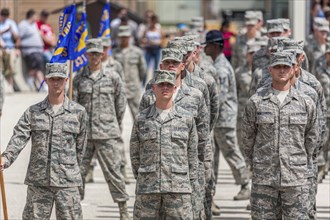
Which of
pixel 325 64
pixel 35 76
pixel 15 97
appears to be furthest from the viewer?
pixel 35 76

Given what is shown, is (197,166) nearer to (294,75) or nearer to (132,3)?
(294,75)

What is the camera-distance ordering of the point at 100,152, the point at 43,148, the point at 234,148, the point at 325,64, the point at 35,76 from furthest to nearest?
1. the point at 35,76
2. the point at 325,64
3. the point at 234,148
4. the point at 100,152
5. the point at 43,148

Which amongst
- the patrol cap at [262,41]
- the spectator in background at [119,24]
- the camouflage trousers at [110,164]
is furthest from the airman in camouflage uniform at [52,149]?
the spectator in background at [119,24]

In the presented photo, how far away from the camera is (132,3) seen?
5628 centimetres

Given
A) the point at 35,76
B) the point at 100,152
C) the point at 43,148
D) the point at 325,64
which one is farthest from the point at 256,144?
the point at 35,76

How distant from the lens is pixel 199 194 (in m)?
13.6

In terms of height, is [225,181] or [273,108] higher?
[273,108]

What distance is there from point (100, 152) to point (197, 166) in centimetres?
348

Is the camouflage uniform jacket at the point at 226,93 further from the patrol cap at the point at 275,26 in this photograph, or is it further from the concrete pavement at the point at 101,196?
the concrete pavement at the point at 101,196

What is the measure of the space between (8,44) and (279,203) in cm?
1818

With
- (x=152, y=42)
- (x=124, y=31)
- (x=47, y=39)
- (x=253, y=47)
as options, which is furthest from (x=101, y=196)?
(x=152, y=42)

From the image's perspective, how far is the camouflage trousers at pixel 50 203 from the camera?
528 inches

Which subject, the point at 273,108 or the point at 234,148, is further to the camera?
the point at 234,148

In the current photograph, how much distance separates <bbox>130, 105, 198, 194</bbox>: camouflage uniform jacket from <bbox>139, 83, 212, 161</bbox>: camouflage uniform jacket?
500 millimetres
